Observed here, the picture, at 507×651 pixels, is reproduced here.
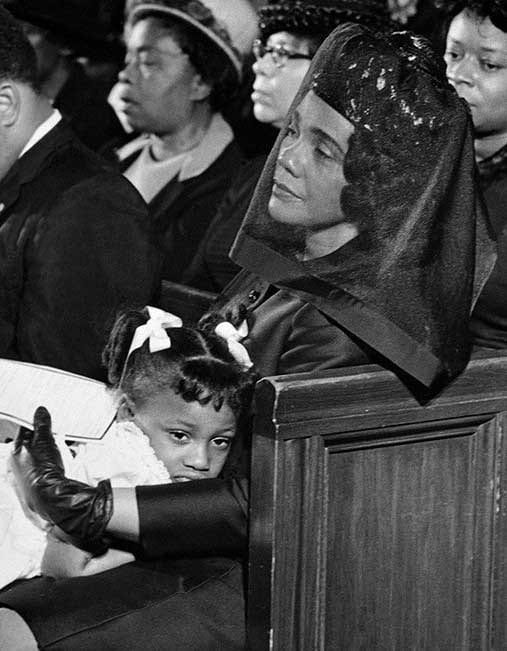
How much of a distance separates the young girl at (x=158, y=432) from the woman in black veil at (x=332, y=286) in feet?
0.28

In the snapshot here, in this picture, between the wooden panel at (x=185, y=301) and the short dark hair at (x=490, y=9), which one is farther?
the wooden panel at (x=185, y=301)

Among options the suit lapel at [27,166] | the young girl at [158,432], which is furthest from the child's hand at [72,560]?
the suit lapel at [27,166]

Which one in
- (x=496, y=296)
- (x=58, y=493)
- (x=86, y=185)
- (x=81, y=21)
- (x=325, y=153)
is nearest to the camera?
(x=58, y=493)

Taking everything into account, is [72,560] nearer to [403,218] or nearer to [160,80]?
[403,218]

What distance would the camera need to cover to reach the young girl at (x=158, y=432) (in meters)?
2.70

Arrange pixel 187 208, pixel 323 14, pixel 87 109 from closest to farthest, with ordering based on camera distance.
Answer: pixel 323 14 < pixel 187 208 < pixel 87 109

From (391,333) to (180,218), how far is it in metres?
2.14

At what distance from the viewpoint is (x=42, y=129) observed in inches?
137

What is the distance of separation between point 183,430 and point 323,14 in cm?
164

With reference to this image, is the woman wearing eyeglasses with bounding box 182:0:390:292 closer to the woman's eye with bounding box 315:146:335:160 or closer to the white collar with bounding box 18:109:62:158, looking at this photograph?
the white collar with bounding box 18:109:62:158

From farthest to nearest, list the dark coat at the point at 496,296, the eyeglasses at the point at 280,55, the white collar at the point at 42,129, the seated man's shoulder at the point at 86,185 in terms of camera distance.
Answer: the eyeglasses at the point at 280,55
the white collar at the point at 42,129
the seated man's shoulder at the point at 86,185
the dark coat at the point at 496,296

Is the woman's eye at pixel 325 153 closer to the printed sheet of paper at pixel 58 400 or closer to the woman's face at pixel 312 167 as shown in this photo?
the woman's face at pixel 312 167

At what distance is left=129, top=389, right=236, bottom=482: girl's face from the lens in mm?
2721

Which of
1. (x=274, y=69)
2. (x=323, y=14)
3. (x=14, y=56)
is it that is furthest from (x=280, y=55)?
(x=14, y=56)
